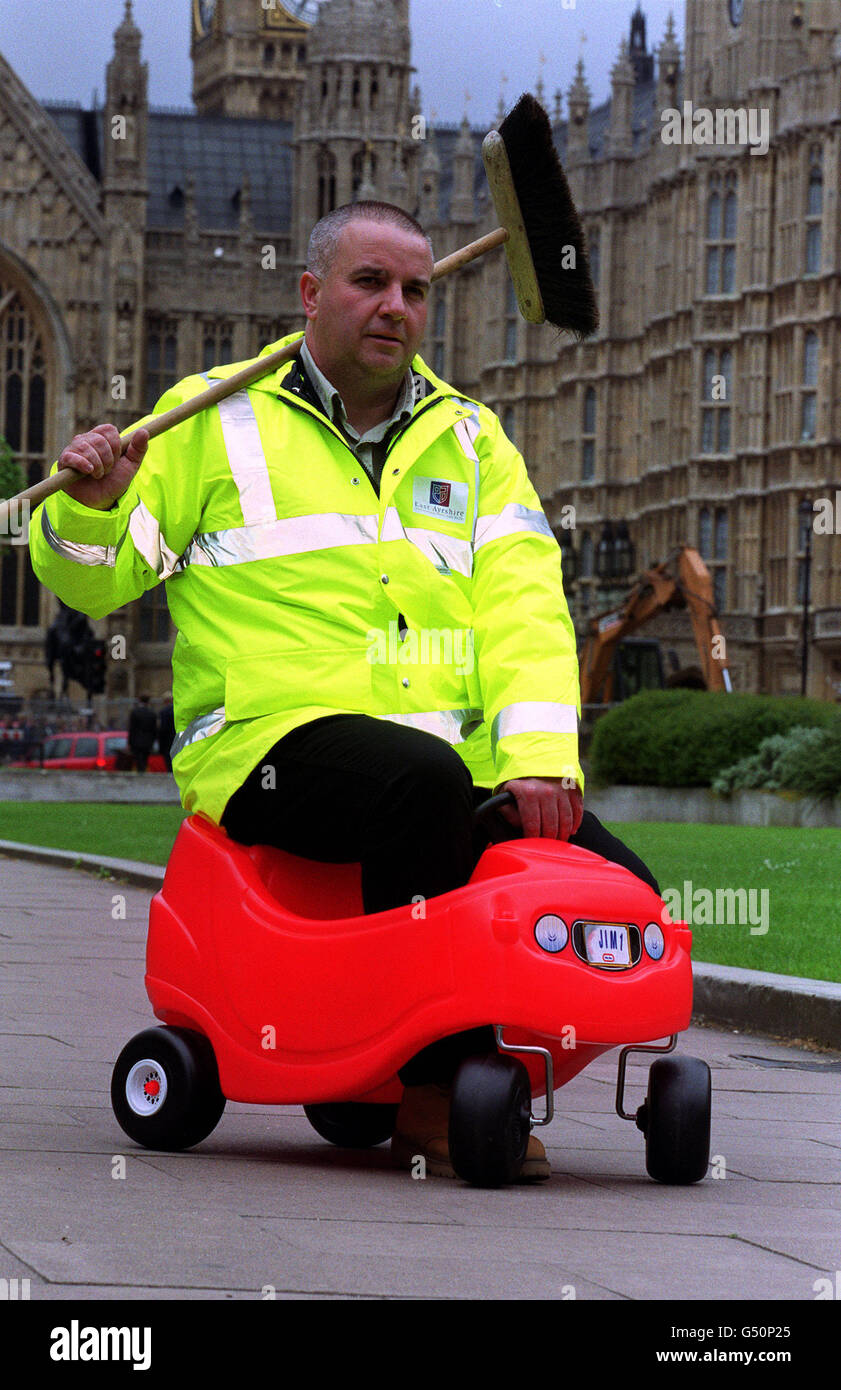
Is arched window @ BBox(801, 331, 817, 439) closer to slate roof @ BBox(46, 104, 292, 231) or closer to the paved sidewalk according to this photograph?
slate roof @ BBox(46, 104, 292, 231)

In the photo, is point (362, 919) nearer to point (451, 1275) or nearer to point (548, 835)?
point (548, 835)

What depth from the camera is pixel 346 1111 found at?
4727 mm

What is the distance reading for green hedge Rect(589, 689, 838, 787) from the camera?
88.3ft

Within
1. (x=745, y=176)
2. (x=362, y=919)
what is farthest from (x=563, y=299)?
(x=745, y=176)

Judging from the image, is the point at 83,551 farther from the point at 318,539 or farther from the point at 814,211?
the point at 814,211

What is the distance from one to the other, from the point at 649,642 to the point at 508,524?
37.1 metres

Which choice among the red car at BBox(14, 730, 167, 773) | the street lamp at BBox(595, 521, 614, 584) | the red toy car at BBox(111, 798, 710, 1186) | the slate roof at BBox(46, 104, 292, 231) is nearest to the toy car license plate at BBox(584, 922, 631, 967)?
the red toy car at BBox(111, 798, 710, 1186)

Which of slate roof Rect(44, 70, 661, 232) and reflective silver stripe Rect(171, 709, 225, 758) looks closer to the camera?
reflective silver stripe Rect(171, 709, 225, 758)

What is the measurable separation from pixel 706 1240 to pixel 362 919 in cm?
87

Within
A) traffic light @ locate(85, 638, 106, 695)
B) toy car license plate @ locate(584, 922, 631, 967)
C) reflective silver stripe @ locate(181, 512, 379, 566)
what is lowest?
toy car license plate @ locate(584, 922, 631, 967)

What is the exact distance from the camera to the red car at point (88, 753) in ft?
122

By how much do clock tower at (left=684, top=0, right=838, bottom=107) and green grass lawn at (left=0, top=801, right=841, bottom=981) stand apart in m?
26.3

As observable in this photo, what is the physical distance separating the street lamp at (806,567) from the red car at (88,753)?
11.2 meters

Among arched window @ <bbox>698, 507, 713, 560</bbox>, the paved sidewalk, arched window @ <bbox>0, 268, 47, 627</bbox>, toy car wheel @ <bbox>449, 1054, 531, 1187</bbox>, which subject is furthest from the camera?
arched window @ <bbox>0, 268, 47, 627</bbox>
